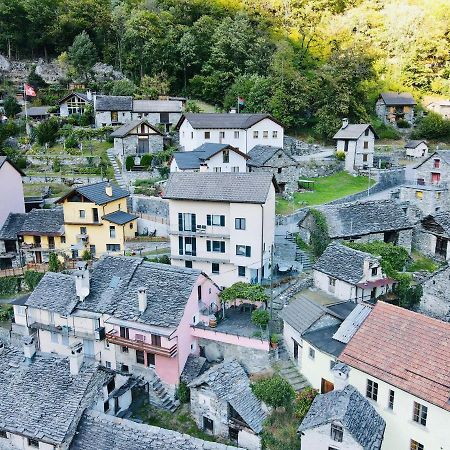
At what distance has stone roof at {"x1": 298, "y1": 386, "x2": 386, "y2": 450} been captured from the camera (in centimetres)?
2138

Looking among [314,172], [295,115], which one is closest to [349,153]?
[314,172]

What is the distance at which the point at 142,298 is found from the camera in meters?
29.8

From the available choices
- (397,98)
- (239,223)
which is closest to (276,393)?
(239,223)

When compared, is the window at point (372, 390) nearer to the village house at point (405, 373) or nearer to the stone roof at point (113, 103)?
the village house at point (405, 373)

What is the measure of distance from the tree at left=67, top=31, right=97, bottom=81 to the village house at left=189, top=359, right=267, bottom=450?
6455 centimetres

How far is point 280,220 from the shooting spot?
4325 cm

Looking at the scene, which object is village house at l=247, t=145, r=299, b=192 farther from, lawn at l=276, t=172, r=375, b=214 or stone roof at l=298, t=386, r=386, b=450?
stone roof at l=298, t=386, r=386, b=450

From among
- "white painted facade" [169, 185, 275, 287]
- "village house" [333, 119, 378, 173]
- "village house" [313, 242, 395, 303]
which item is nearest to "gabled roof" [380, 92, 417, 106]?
"village house" [333, 119, 378, 173]

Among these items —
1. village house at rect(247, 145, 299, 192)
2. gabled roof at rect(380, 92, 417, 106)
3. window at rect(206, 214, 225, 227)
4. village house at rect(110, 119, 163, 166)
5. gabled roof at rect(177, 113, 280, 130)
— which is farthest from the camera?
gabled roof at rect(380, 92, 417, 106)

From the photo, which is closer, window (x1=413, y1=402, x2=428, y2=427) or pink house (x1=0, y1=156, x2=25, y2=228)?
window (x1=413, y1=402, x2=428, y2=427)

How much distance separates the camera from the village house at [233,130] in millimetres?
56156

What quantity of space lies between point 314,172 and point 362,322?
114 ft

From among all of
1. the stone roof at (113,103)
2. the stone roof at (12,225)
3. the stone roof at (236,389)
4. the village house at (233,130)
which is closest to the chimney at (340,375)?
the stone roof at (236,389)

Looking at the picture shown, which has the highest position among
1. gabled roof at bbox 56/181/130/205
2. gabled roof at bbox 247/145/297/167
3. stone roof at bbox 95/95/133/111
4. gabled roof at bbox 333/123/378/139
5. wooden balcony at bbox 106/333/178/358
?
stone roof at bbox 95/95/133/111
